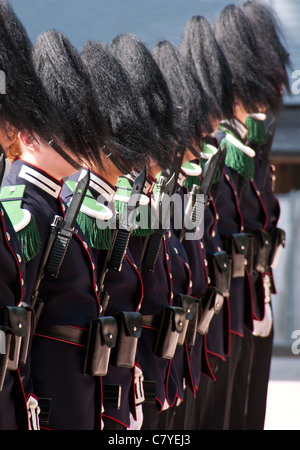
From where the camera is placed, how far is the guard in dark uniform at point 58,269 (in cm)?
220

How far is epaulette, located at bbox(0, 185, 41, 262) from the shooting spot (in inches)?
82.3

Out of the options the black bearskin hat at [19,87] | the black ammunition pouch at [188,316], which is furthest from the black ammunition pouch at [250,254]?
the black bearskin hat at [19,87]

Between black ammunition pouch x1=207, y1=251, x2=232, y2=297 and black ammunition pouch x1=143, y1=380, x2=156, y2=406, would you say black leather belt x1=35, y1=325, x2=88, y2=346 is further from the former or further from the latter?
black ammunition pouch x1=207, y1=251, x2=232, y2=297

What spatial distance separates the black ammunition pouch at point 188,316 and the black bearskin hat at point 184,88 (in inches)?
22.2

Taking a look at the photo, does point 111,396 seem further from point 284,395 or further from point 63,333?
point 284,395

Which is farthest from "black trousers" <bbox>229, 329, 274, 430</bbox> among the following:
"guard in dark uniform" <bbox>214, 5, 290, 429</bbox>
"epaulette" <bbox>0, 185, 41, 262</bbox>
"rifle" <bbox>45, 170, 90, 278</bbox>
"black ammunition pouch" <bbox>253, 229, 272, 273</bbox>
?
"epaulette" <bbox>0, 185, 41, 262</bbox>

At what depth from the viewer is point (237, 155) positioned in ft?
12.3

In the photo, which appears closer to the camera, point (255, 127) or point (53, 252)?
point (53, 252)

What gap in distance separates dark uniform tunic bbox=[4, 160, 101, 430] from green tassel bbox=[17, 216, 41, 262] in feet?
0.15

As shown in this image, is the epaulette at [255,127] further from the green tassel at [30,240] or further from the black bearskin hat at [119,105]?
the green tassel at [30,240]

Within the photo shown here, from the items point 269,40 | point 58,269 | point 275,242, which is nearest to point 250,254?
point 275,242

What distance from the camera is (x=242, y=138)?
12.8 feet

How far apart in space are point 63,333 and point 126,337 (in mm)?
259

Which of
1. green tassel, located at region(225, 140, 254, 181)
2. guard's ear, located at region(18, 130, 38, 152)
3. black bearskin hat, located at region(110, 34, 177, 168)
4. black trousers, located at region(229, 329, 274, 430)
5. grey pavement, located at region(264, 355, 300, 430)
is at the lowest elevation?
grey pavement, located at region(264, 355, 300, 430)
